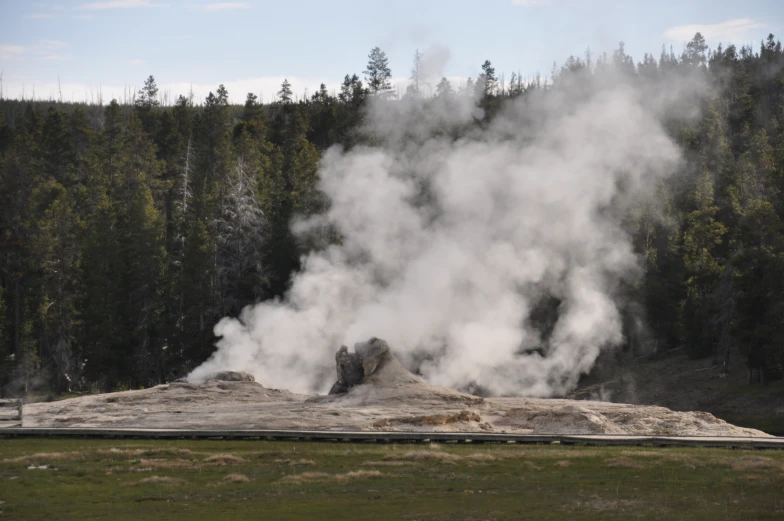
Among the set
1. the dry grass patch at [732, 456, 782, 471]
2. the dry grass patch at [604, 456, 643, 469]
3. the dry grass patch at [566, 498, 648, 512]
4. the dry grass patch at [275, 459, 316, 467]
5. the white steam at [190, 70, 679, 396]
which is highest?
the white steam at [190, 70, 679, 396]

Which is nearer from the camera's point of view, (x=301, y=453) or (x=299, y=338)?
(x=301, y=453)

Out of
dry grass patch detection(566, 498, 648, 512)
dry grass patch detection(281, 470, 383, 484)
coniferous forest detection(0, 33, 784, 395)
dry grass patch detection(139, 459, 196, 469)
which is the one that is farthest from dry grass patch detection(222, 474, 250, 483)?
coniferous forest detection(0, 33, 784, 395)

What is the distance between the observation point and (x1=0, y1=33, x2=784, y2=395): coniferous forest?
3132 inches

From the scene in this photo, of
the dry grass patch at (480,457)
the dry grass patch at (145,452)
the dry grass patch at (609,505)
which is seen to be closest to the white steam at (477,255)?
the dry grass patch at (145,452)

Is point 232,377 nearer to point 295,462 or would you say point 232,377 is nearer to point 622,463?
point 295,462

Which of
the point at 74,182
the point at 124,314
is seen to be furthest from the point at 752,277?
the point at 74,182

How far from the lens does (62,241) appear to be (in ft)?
309

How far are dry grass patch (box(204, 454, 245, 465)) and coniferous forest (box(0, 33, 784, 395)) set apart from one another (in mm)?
40774

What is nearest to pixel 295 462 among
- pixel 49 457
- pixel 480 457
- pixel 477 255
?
pixel 480 457

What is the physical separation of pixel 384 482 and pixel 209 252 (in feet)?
189

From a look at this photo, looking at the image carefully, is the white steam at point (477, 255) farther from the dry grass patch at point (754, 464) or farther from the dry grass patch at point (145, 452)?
the dry grass patch at point (754, 464)

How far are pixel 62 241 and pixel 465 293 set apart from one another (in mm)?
37758

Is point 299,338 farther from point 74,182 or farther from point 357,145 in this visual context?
point 74,182

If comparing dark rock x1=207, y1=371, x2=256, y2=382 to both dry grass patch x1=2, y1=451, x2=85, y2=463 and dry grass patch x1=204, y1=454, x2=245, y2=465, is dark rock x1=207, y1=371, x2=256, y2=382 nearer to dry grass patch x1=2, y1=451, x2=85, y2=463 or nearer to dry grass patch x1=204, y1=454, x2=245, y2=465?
dry grass patch x1=2, y1=451, x2=85, y2=463
